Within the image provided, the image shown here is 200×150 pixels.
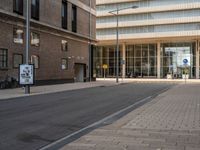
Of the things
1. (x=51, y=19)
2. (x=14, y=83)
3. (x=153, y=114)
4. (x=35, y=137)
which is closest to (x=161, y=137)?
(x=35, y=137)

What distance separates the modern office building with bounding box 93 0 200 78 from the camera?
237 feet

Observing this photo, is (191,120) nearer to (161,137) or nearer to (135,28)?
(161,137)

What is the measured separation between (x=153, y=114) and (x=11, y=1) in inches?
904

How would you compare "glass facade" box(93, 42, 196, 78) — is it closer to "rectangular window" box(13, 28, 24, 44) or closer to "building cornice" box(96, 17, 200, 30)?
"building cornice" box(96, 17, 200, 30)

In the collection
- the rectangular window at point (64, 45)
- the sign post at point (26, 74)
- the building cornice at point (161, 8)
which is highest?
the building cornice at point (161, 8)

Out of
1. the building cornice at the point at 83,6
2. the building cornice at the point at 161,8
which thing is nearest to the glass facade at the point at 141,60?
the building cornice at the point at 161,8

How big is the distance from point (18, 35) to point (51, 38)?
22.4 ft

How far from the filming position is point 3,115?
14.2 m

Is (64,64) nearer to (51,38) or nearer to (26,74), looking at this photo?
(51,38)

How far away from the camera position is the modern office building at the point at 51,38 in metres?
33.2

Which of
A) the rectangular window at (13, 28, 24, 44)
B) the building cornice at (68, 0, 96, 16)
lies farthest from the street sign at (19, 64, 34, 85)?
the building cornice at (68, 0, 96, 16)

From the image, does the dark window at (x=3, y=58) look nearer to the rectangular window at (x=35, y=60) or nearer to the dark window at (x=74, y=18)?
the rectangular window at (x=35, y=60)

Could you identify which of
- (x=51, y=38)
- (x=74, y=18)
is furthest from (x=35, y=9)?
(x=74, y=18)

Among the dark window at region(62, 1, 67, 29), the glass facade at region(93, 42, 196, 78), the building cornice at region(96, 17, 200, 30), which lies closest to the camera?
the dark window at region(62, 1, 67, 29)
